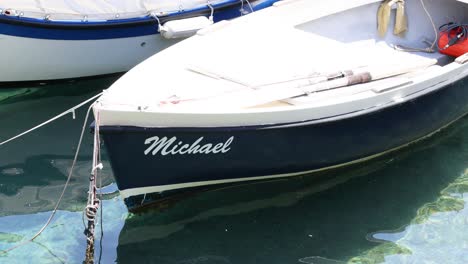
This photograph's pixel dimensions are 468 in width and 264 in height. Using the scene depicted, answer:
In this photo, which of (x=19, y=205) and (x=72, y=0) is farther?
(x=72, y=0)

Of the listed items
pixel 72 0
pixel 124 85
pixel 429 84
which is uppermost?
pixel 72 0

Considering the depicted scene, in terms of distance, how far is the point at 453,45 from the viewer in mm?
6566

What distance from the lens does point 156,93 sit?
4.85 metres

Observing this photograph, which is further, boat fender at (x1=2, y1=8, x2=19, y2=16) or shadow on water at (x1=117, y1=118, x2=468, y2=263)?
boat fender at (x1=2, y1=8, x2=19, y2=16)

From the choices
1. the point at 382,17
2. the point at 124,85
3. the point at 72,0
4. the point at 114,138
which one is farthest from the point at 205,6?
the point at 114,138

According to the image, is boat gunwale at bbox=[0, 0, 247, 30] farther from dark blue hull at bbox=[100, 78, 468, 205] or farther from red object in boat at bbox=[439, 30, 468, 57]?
→ dark blue hull at bbox=[100, 78, 468, 205]

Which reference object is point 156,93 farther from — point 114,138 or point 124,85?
point 114,138

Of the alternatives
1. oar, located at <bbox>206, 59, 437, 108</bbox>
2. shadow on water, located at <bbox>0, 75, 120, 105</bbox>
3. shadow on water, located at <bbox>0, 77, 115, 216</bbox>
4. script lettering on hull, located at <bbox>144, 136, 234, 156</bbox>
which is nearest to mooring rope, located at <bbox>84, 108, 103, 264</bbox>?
script lettering on hull, located at <bbox>144, 136, 234, 156</bbox>

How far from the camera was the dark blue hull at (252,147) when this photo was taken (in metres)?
4.59

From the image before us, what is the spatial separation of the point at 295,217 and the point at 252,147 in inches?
27.8

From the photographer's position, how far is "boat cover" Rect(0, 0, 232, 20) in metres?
6.55

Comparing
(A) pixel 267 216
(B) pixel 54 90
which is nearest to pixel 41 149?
(B) pixel 54 90

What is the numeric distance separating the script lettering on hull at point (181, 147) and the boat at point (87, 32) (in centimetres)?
253

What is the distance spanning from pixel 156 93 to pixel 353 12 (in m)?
Answer: 2.61
